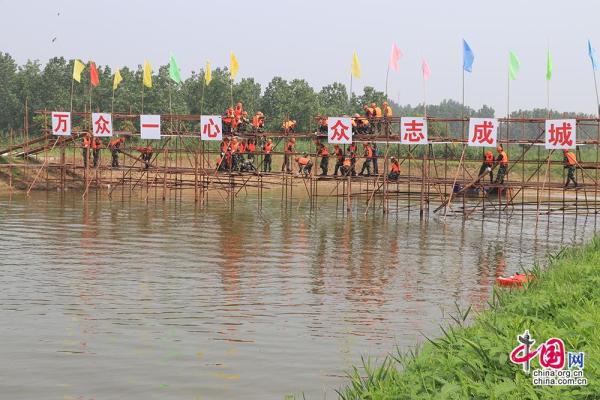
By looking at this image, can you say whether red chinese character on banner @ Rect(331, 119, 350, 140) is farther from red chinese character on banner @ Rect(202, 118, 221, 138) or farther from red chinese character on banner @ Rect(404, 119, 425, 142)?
red chinese character on banner @ Rect(202, 118, 221, 138)

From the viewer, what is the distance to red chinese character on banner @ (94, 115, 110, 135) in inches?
1401

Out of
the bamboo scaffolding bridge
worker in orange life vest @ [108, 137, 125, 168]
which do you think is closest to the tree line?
the bamboo scaffolding bridge

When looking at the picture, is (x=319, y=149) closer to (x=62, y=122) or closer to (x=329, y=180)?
(x=329, y=180)

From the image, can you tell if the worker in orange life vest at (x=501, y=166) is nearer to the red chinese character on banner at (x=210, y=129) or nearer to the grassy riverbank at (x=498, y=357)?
the red chinese character on banner at (x=210, y=129)

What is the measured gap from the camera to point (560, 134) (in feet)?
96.1

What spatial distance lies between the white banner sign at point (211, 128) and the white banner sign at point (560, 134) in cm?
1199

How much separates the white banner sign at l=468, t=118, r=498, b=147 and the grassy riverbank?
18.5 m

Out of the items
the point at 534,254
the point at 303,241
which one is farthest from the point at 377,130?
the point at 534,254

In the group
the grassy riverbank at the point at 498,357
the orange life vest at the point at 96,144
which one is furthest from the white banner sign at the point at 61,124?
the grassy riverbank at the point at 498,357

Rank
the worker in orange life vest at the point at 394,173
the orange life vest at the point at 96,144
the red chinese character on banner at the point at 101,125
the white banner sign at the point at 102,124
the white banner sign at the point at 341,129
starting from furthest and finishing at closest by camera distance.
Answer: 1. the orange life vest at the point at 96,144
2. the red chinese character on banner at the point at 101,125
3. the white banner sign at the point at 102,124
4. the worker in orange life vest at the point at 394,173
5. the white banner sign at the point at 341,129

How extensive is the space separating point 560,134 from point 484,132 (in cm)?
245

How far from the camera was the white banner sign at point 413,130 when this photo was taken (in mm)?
31375

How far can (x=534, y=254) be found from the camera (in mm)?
23297

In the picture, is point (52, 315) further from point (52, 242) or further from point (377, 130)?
point (377, 130)
